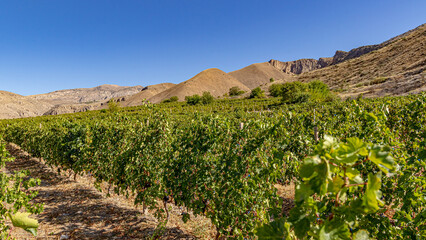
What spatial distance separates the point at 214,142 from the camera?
10.9 ft

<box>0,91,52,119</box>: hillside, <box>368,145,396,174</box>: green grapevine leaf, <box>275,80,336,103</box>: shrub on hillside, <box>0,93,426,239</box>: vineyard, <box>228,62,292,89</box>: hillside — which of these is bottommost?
<box>0,93,426,239</box>: vineyard

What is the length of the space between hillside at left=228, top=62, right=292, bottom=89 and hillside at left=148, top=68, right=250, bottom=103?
1423 cm

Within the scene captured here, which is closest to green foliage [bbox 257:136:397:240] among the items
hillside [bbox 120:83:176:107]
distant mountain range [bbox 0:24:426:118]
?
distant mountain range [bbox 0:24:426:118]

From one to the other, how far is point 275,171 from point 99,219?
13.3ft

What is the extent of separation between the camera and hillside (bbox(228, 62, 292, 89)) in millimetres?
162875

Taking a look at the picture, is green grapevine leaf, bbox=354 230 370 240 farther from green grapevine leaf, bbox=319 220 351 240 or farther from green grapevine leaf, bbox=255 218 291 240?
green grapevine leaf, bbox=255 218 291 240

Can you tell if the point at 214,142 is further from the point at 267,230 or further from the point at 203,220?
the point at 267,230

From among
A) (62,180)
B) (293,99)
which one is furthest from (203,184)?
(293,99)

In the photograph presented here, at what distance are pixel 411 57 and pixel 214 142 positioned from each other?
64197mm

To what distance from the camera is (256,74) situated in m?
173

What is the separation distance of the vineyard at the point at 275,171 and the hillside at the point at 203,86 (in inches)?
4146

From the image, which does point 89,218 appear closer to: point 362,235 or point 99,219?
point 99,219

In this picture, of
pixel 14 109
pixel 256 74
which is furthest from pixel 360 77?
pixel 14 109

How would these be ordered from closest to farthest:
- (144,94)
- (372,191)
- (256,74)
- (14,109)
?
(372,191)
(14,109)
(144,94)
(256,74)
